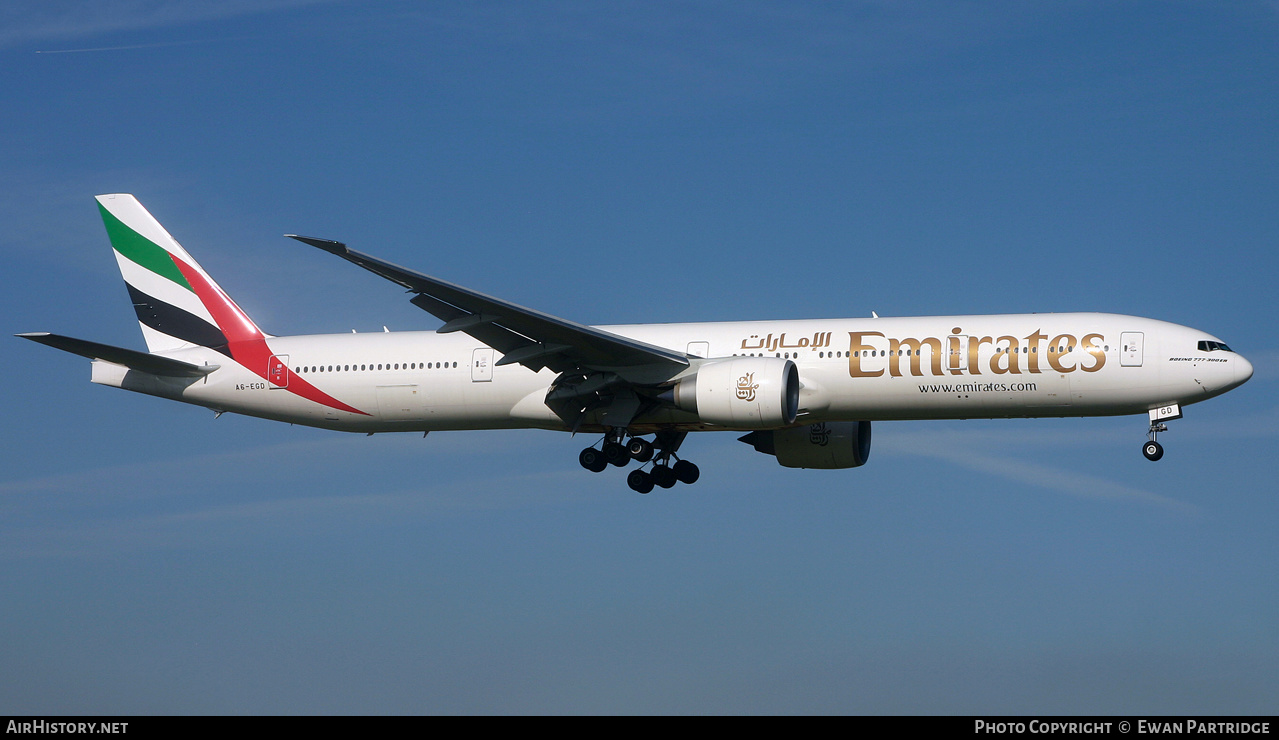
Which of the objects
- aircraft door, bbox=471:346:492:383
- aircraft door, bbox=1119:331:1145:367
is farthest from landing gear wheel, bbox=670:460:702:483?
aircraft door, bbox=1119:331:1145:367

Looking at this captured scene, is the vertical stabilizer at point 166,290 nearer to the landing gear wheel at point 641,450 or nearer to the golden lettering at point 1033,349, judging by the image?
the landing gear wheel at point 641,450

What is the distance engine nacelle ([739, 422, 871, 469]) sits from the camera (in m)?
36.8

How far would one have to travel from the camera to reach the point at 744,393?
30984 mm

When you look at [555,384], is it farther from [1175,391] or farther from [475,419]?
[1175,391]

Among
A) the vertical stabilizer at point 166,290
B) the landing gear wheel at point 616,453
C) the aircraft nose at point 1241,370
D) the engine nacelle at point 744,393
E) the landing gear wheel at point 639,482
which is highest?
the vertical stabilizer at point 166,290

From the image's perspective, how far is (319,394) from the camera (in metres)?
36.0

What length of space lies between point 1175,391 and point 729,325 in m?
10.3

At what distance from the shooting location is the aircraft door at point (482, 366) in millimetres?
34531

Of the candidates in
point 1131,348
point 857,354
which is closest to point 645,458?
point 857,354

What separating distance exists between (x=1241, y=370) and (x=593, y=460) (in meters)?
15.1

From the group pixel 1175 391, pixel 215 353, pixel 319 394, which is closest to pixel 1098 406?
pixel 1175 391

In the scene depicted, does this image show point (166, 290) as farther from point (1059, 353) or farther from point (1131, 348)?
point (1131, 348)

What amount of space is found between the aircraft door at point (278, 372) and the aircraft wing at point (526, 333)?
6.48 m

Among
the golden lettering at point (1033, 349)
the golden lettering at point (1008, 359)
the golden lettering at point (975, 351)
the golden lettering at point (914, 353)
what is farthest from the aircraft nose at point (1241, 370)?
the golden lettering at point (914, 353)
